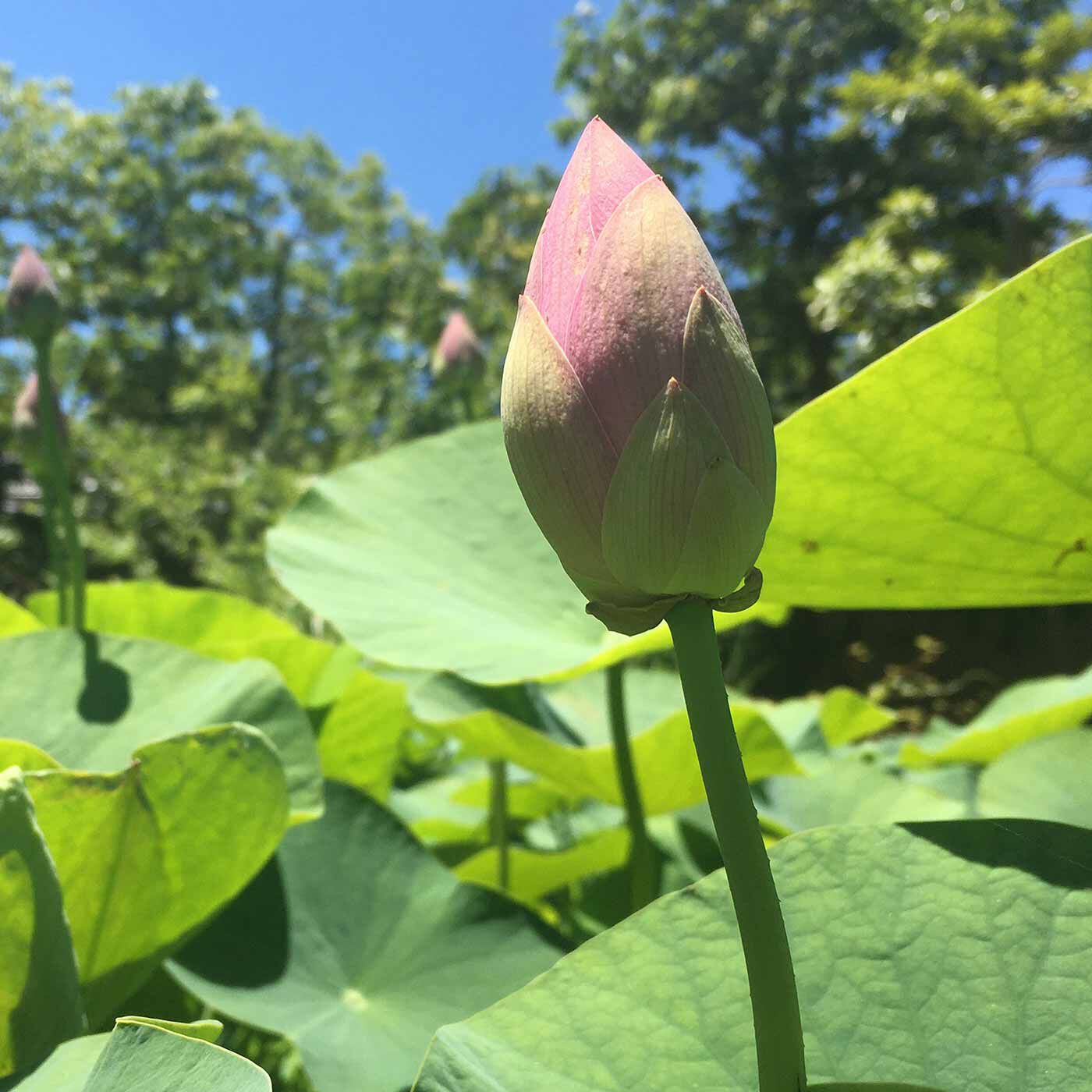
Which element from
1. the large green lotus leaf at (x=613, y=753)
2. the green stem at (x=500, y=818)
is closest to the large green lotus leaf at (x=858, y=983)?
the large green lotus leaf at (x=613, y=753)

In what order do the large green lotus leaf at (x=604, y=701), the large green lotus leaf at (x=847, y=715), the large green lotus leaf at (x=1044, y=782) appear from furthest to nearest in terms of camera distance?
the large green lotus leaf at (x=847, y=715) < the large green lotus leaf at (x=604, y=701) < the large green lotus leaf at (x=1044, y=782)

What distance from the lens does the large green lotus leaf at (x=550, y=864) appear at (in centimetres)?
78

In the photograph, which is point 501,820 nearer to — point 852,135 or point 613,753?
point 613,753

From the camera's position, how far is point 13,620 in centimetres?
86

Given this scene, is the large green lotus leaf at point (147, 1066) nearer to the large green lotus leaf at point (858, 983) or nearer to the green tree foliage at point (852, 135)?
the large green lotus leaf at point (858, 983)

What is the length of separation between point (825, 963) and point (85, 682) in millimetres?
496

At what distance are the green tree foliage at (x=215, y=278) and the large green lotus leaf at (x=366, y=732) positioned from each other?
21.8 ft

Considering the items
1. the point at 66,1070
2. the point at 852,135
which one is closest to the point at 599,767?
the point at 66,1070

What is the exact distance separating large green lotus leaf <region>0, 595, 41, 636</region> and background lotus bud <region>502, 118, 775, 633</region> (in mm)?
780

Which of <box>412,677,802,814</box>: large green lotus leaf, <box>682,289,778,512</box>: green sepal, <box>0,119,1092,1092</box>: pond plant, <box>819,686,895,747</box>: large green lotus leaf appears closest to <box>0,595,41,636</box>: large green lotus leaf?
<box>0,119,1092,1092</box>: pond plant

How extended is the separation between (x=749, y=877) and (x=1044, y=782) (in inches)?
23.4

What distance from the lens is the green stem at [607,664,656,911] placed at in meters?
0.61

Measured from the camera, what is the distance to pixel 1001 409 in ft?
1.18

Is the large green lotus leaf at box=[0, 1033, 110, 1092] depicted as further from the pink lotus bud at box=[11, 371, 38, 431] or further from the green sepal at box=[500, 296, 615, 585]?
the pink lotus bud at box=[11, 371, 38, 431]
